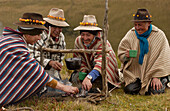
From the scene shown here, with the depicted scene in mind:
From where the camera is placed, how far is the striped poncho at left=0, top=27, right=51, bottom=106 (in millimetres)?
2832

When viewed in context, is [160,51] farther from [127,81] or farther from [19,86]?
[19,86]

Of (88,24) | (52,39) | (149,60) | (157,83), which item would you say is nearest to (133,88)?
(157,83)

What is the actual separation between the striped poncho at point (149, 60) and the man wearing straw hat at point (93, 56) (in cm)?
30

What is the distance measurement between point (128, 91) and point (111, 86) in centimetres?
38

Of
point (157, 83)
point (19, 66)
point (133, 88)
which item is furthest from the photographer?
point (133, 88)

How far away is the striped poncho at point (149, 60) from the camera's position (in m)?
4.15

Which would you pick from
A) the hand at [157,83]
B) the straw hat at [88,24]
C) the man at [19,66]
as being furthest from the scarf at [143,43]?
the man at [19,66]

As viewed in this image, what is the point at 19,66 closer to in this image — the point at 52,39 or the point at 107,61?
the point at 52,39

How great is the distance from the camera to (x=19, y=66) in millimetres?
2873

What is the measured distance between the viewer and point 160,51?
424 centimetres

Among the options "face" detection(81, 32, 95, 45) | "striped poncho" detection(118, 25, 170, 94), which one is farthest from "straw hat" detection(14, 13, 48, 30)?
"striped poncho" detection(118, 25, 170, 94)

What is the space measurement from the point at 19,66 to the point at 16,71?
0.08 meters

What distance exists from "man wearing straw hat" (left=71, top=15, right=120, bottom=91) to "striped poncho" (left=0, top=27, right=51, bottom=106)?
3.41ft

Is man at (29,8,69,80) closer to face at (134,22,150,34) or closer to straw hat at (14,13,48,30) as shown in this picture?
straw hat at (14,13,48,30)
